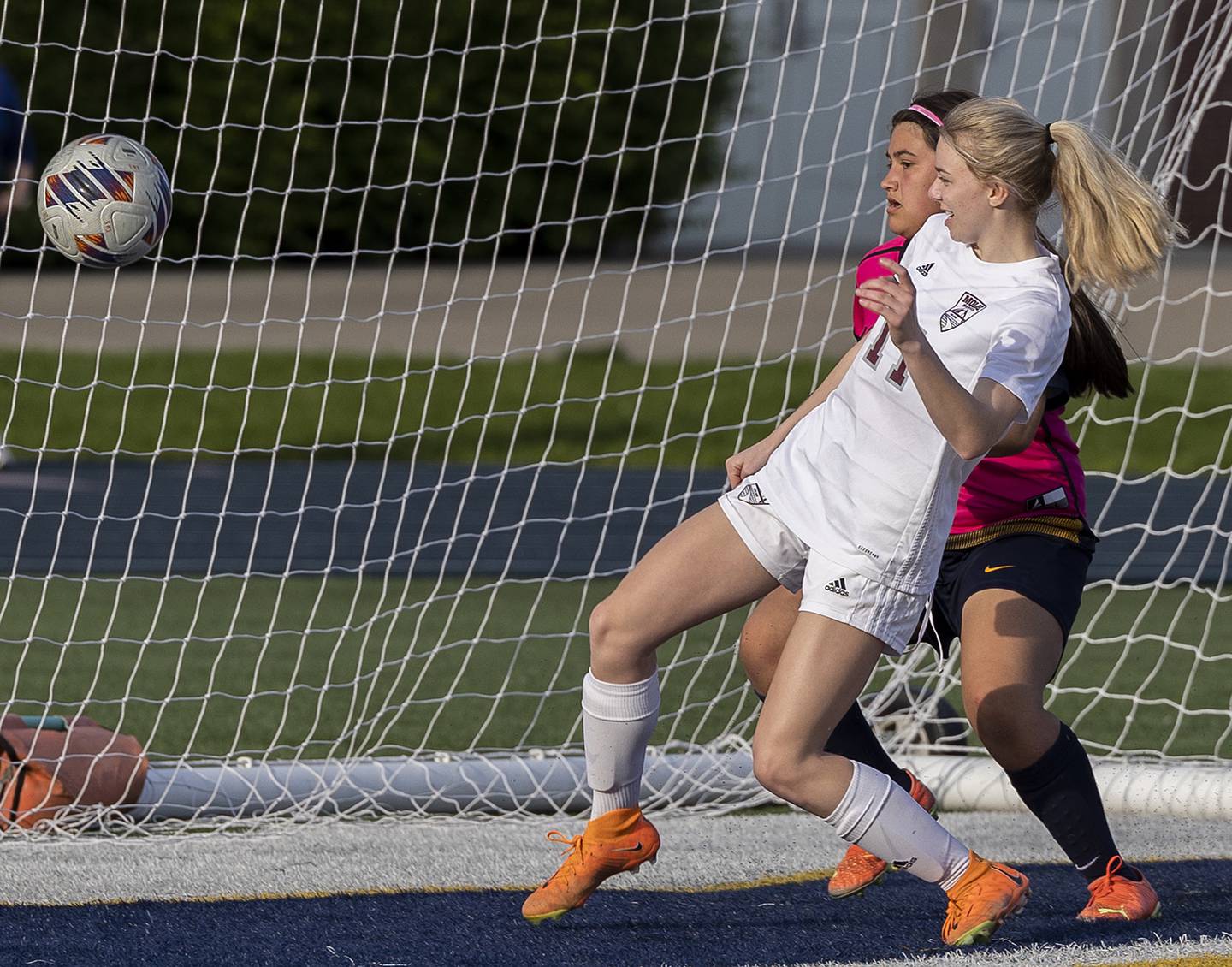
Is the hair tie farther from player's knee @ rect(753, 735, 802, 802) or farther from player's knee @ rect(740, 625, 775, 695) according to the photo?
player's knee @ rect(753, 735, 802, 802)

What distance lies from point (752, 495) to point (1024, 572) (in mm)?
519

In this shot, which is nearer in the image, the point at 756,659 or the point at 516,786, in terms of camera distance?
the point at 756,659

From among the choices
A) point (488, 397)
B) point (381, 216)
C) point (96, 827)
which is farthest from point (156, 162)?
point (381, 216)

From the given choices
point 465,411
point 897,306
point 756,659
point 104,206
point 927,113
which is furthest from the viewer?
point 465,411

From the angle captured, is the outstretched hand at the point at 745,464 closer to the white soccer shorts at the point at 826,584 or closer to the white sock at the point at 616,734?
the white soccer shorts at the point at 826,584

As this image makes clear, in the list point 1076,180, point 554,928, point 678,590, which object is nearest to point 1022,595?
point 678,590

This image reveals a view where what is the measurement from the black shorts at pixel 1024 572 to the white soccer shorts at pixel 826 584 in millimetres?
229

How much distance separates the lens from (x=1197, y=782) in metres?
4.04

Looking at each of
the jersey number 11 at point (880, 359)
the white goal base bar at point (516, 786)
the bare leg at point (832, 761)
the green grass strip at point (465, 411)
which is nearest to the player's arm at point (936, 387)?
the jersey number 11 at point (880, 359)

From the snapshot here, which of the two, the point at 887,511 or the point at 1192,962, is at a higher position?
the point at 887,511

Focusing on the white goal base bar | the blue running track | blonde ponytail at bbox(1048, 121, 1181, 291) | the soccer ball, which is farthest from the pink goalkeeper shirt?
the soccer ball

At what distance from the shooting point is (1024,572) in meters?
3.14

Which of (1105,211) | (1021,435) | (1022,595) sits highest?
(1105,211)

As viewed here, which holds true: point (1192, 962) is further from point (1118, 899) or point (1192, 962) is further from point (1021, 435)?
point (1021, 435)
